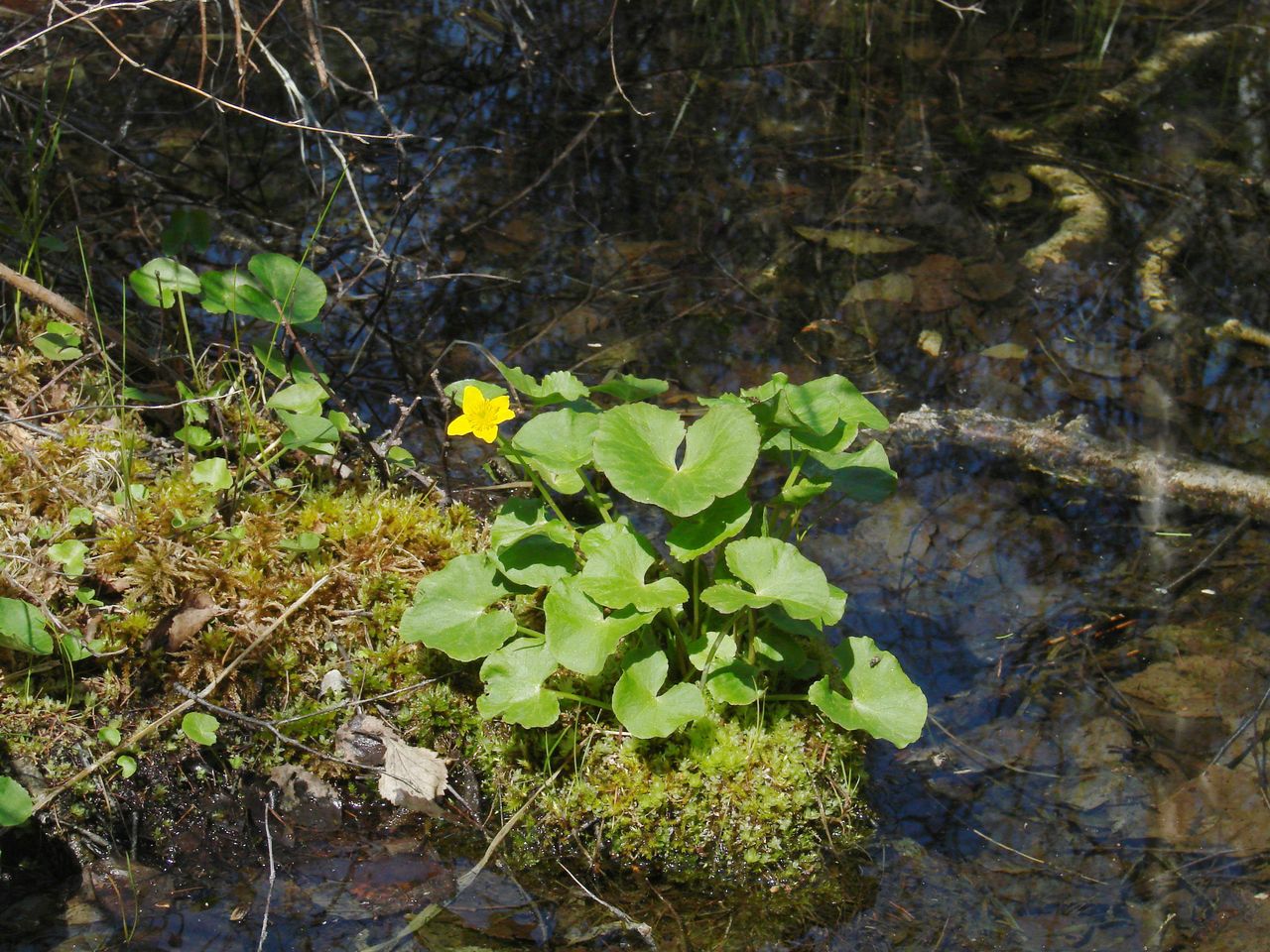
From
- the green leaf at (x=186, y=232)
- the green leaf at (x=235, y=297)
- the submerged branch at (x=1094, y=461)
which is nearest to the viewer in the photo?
the green leaf at (x=235, y=297)

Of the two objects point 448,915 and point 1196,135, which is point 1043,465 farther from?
point 1196,135

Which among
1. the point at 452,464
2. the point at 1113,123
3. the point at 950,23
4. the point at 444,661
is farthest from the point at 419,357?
the point at 950,23

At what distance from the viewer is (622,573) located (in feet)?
7.97

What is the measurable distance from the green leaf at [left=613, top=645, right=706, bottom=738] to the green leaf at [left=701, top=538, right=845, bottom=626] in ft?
0.66

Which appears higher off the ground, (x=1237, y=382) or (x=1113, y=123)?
(x=1113, y=123)

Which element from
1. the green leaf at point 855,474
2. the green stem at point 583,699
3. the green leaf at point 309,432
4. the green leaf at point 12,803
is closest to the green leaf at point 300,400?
the green leaf at point 309,432

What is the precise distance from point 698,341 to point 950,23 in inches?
137

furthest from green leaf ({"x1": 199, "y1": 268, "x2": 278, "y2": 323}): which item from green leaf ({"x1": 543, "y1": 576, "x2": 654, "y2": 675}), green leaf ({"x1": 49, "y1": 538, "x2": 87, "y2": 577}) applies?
green leaf ({"x1": 543, "y1": 576, "x2": 654, "y2": 675})

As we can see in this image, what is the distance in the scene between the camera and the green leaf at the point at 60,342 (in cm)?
299

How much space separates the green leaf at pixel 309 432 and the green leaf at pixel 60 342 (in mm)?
630

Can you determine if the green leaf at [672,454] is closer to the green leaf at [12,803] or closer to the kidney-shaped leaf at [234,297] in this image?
the kidney-shaped leaf at [234,297]

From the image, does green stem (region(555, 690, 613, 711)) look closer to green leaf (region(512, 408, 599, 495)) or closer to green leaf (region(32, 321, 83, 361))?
green leaf (region(512, 408, 599, 495))

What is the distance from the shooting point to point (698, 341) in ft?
13.7

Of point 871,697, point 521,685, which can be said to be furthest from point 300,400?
point 871,697
